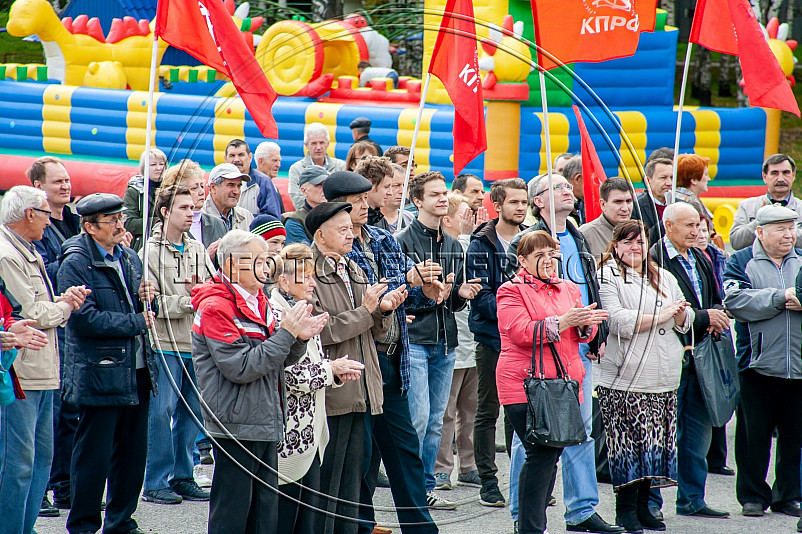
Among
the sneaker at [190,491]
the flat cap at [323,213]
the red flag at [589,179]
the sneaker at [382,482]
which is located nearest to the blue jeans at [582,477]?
the sneaker at [382,482]

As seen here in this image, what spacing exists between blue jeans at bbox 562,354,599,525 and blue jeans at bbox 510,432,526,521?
0.95 feet

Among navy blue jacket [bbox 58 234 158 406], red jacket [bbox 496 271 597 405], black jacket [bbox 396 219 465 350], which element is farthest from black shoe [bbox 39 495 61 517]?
red jacket [bbox 496 271 597 405]

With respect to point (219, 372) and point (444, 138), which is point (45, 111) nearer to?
point (444, 138)

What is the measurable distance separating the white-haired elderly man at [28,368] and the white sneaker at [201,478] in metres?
1.22

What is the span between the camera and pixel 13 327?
386cm

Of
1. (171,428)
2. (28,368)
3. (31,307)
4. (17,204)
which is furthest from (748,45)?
(28,368)

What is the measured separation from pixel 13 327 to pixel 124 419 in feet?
2.98

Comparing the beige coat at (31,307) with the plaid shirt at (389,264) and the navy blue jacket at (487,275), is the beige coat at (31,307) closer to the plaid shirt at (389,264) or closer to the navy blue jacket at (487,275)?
the plaid shirt at (389,264)

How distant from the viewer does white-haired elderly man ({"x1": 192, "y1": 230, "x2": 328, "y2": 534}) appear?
143 inches

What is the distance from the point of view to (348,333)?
4035 mm

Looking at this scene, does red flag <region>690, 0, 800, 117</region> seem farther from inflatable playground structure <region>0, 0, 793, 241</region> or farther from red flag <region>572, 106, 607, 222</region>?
inflatable playground structure <region>0, 0, 793, 241</region>

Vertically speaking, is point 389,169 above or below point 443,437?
above

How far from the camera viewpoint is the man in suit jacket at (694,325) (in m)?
5.09

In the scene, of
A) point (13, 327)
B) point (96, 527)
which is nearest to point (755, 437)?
point (96, 527)
